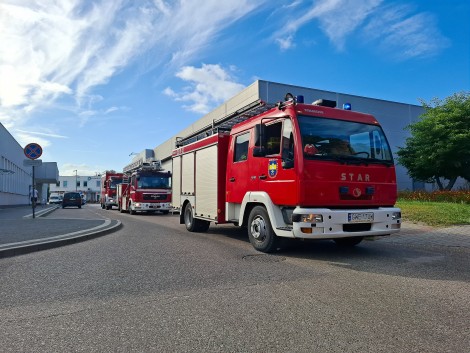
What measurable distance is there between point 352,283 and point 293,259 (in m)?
1.76

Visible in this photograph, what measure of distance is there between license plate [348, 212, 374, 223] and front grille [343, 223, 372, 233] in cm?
9

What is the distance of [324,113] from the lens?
719 cm

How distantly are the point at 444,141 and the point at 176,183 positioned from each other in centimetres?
1859

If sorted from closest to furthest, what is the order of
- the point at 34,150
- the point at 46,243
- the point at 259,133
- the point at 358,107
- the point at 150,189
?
the point at 259,133, the point at 46,243, the point at 34,150, the point at 150,189, the point at 358,107

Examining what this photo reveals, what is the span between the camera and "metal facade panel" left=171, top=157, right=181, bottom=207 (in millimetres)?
12520

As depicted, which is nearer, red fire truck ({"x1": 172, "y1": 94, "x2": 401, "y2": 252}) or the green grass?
red fire truck ({"x1": 172, "y1": 94, "x2": 401, "y2": 252})

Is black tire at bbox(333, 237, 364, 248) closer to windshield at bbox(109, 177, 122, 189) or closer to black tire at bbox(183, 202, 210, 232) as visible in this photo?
black tire at bbox(183, 202, 210, 232)

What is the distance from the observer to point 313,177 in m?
6.43

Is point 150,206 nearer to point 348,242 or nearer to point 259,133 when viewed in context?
point 348,242

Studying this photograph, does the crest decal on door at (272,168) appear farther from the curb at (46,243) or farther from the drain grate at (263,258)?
the curb at (46,243)

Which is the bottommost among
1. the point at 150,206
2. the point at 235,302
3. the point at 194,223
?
the point at 235,302

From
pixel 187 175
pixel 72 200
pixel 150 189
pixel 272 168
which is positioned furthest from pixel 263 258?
pixel 72 200

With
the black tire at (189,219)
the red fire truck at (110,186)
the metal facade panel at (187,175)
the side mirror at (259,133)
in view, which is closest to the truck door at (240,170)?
the side mirror at (259,133)

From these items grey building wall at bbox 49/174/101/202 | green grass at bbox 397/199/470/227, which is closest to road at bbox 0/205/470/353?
green grass at bbox 397/199/470/227
